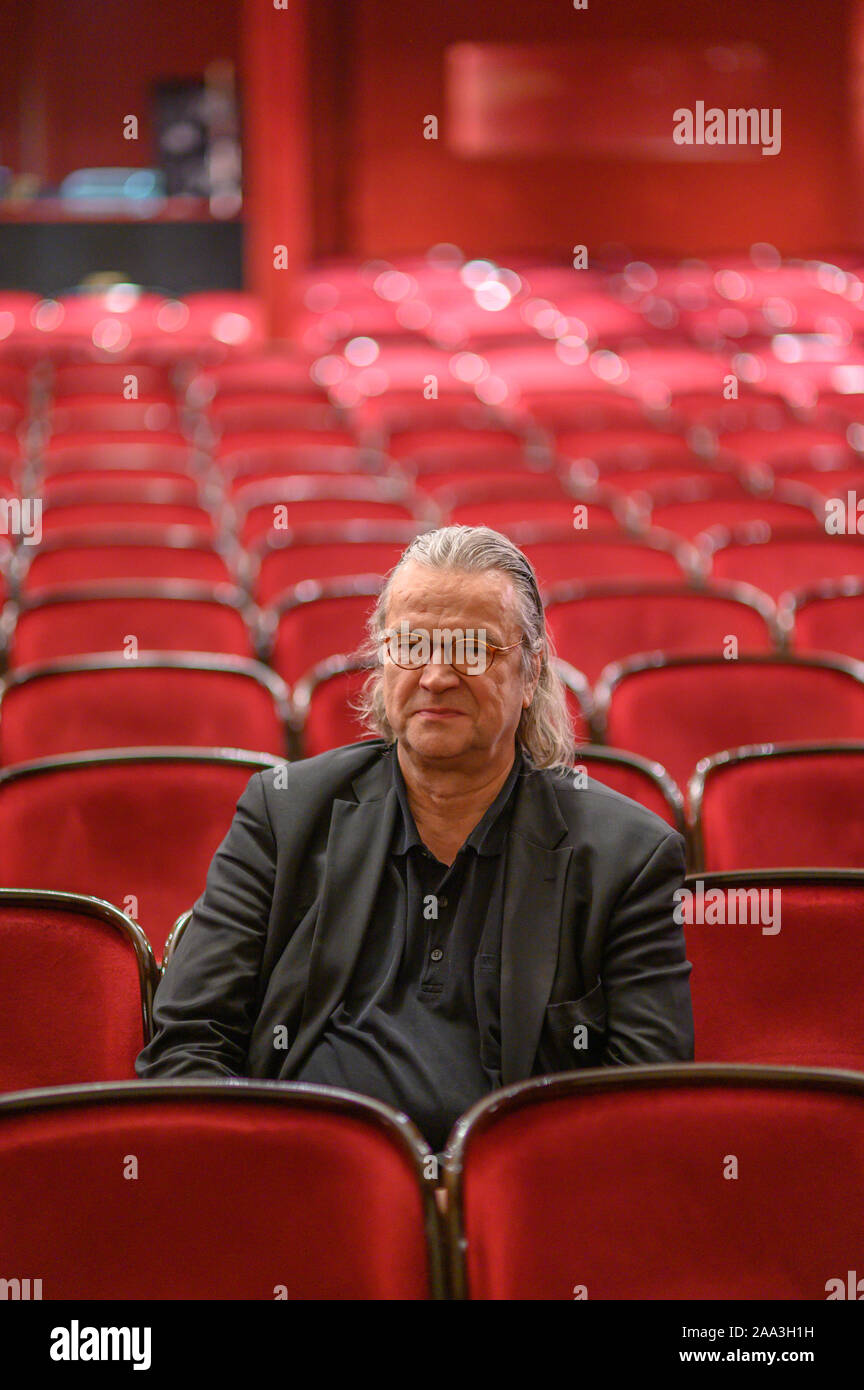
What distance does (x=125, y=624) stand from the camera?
2.80 m

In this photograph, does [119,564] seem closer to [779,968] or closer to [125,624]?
[125,624]

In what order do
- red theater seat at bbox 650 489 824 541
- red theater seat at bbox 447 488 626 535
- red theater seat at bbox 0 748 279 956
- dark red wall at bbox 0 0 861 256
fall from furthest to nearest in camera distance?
dark red wall at bbox 0 0 861 256, red theater seat at bbox 650 489 824 541, red theater seat at bbox 447 488 626 535, red theater seat at bbox 0 748 279 956

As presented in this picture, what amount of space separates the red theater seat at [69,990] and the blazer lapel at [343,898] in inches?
8.1

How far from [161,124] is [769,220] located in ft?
15.7

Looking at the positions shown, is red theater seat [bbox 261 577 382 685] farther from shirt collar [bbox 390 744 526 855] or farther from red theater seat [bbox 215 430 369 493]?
red theater seat [bbox 215 430 369 493]

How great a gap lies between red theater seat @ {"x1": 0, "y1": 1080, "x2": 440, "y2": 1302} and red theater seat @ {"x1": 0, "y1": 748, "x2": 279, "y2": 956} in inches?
33.6

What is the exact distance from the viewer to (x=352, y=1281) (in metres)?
1.11

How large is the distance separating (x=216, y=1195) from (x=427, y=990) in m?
0.38

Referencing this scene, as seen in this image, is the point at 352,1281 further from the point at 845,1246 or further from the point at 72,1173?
the point at 845,1246

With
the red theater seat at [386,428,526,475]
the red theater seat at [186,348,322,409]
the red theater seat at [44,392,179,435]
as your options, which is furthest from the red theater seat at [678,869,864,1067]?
the red theater seat at [186,348,322,409]

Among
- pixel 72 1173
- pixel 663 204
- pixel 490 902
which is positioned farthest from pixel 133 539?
pixel 663 204

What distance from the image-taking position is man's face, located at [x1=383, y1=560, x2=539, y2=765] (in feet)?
4.80

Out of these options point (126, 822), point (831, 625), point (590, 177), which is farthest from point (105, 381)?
point (590, 177)

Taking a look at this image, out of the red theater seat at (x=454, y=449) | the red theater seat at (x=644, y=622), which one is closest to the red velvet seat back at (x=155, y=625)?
the red theater seat at (x=644, y=622)
